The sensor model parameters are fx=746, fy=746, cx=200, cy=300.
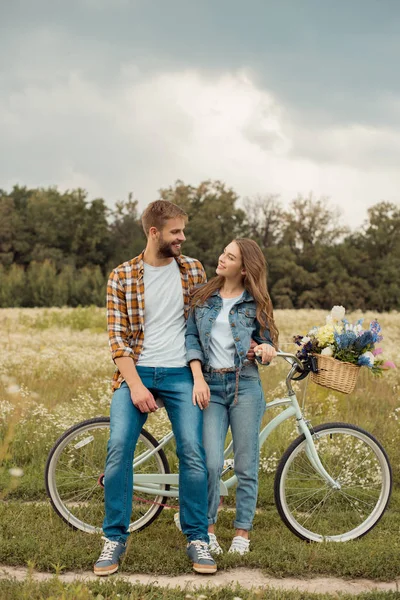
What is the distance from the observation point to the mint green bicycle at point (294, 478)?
5.10m

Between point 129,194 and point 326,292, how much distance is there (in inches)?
741

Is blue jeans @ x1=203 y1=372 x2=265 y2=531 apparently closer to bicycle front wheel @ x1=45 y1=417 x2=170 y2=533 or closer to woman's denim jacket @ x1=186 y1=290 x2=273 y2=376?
woman's denim jacket @ x1=186 y1=290 x2=273 y2=376

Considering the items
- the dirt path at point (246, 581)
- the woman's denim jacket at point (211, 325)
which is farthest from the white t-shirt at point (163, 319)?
the dirt path at point (246, 581)

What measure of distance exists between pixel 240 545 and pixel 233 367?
3.73ft

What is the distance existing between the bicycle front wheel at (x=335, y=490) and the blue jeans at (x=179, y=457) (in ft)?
2.39

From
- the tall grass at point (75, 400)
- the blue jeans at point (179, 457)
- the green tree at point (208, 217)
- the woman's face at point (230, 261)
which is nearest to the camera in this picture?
the blue jeans at point (179, 457)

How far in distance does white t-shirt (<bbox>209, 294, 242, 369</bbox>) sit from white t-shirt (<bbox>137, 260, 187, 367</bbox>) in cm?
19

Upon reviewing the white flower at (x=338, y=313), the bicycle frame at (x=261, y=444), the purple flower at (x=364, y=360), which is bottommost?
the bicycle frame at (x=261, y=444)

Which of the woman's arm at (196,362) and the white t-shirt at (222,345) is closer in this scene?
the woman's arm at (196,362)

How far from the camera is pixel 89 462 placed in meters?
5.53

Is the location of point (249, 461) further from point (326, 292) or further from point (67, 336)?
point (326, 292)

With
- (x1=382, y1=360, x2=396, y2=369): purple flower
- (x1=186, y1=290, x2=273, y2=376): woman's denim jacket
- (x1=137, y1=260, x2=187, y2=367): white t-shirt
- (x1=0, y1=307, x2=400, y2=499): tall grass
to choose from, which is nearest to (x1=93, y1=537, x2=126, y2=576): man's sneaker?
(x1=0, y1=307, x2=400, y2=499): tall grass

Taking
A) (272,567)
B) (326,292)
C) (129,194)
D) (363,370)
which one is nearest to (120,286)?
(272,567)

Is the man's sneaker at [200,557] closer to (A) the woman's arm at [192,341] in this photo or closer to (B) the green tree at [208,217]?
(A) the woman's arm at [192,341]
